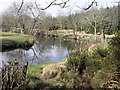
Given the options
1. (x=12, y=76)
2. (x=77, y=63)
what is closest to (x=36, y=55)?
(x=77, y=63)

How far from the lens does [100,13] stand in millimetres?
28781

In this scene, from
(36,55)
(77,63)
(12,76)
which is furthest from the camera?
(36,55)

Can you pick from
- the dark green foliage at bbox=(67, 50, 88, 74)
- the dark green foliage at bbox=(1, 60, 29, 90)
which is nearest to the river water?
A: the dark green foliage at bbox=(67, 50, 88, 74)

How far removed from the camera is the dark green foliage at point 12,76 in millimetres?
3385

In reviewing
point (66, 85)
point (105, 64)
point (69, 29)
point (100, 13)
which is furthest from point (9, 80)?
point (69, 29)

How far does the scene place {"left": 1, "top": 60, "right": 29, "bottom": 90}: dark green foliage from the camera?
3.38 metres

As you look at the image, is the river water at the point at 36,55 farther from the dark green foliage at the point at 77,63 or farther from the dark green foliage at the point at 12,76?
the dark green foliage at the point at 12,76

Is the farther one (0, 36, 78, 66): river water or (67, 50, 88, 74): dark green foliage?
(0, 36, 78, 66): river water

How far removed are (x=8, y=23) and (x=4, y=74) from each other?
116 feet

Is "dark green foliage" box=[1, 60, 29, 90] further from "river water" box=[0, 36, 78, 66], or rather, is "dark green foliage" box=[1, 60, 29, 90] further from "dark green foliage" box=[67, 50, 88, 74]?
"river water" box=[0, 36, 78, 66]

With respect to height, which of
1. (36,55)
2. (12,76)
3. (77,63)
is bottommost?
(36,55)

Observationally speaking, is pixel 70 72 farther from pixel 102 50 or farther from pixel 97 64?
pixel 102 50

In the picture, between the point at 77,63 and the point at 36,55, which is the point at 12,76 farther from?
the point at 36,55

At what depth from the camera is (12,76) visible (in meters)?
3.57
